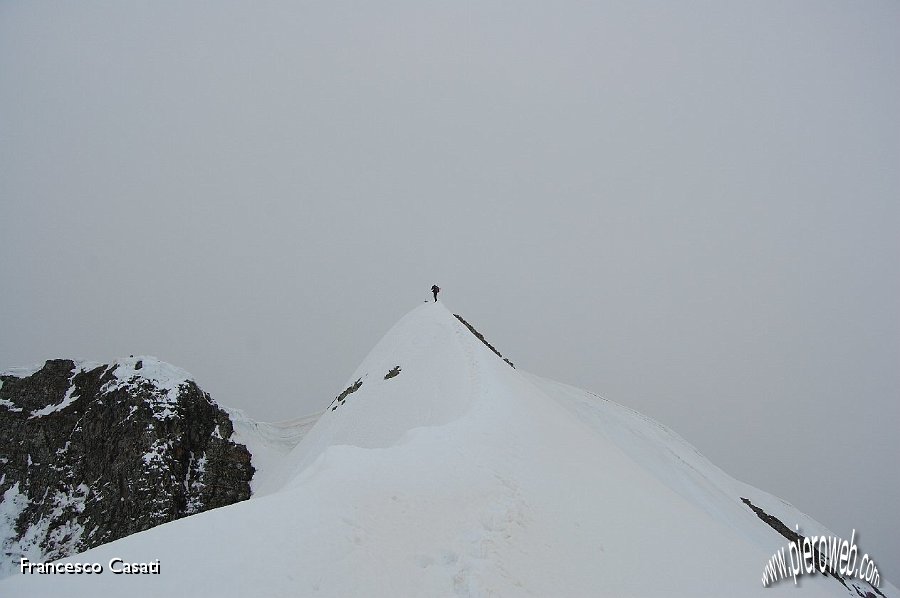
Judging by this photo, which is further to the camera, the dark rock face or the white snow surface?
the dark rock face

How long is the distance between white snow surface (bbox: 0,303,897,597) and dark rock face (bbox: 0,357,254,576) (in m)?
16.3

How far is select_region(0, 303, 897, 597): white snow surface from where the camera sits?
6.11m

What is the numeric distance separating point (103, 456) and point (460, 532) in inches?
1048

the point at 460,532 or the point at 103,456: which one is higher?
the point at 103,456

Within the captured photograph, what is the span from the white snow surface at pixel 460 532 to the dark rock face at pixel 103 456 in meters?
16.3

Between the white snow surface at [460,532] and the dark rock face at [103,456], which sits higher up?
the dark rock face at [103,456]

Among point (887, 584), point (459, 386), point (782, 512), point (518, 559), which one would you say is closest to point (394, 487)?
point (518, 559)

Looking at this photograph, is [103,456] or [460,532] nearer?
[460,532]

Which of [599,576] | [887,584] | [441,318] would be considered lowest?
[887,584]

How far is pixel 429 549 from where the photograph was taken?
7215 mm

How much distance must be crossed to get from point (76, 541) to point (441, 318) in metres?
21.9

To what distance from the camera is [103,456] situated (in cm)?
2528

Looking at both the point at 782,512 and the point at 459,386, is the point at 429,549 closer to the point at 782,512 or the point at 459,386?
the point at 459,386

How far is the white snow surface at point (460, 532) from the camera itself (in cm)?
611
